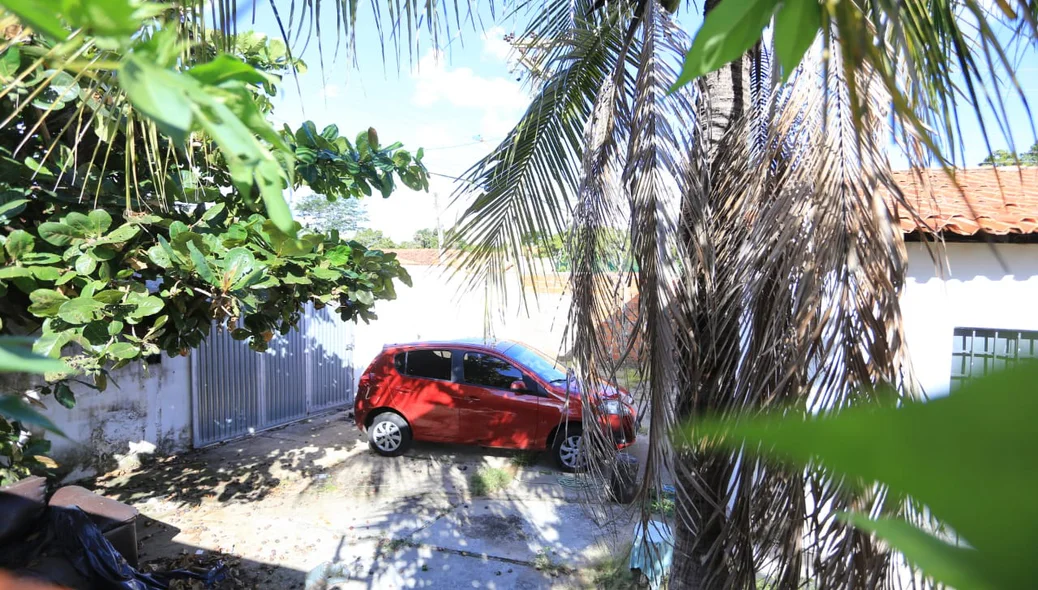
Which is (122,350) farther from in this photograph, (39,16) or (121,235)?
(39,16)

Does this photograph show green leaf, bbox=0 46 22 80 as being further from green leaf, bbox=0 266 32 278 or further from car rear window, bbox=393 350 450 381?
car rear window, bbox=393 350 450 381

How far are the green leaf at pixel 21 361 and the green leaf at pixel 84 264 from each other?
9.30 feet

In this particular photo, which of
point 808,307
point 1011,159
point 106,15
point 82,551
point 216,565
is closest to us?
point 106,15

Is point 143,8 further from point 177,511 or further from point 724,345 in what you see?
point 177,511

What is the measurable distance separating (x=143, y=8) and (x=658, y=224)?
1979 millimetres

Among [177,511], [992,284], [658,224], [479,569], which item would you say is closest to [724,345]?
[658,224]

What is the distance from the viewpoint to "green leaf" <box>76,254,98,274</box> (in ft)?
8.85

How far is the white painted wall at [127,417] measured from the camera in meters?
6.12

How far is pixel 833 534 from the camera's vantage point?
175 centimetres

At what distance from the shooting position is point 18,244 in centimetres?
261

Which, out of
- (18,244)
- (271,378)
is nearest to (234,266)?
(18,244)

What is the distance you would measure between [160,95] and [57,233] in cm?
301

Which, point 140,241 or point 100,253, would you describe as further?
point 140,241

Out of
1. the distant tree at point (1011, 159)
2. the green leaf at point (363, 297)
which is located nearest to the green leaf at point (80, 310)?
the green leaf at point (363, 297)
